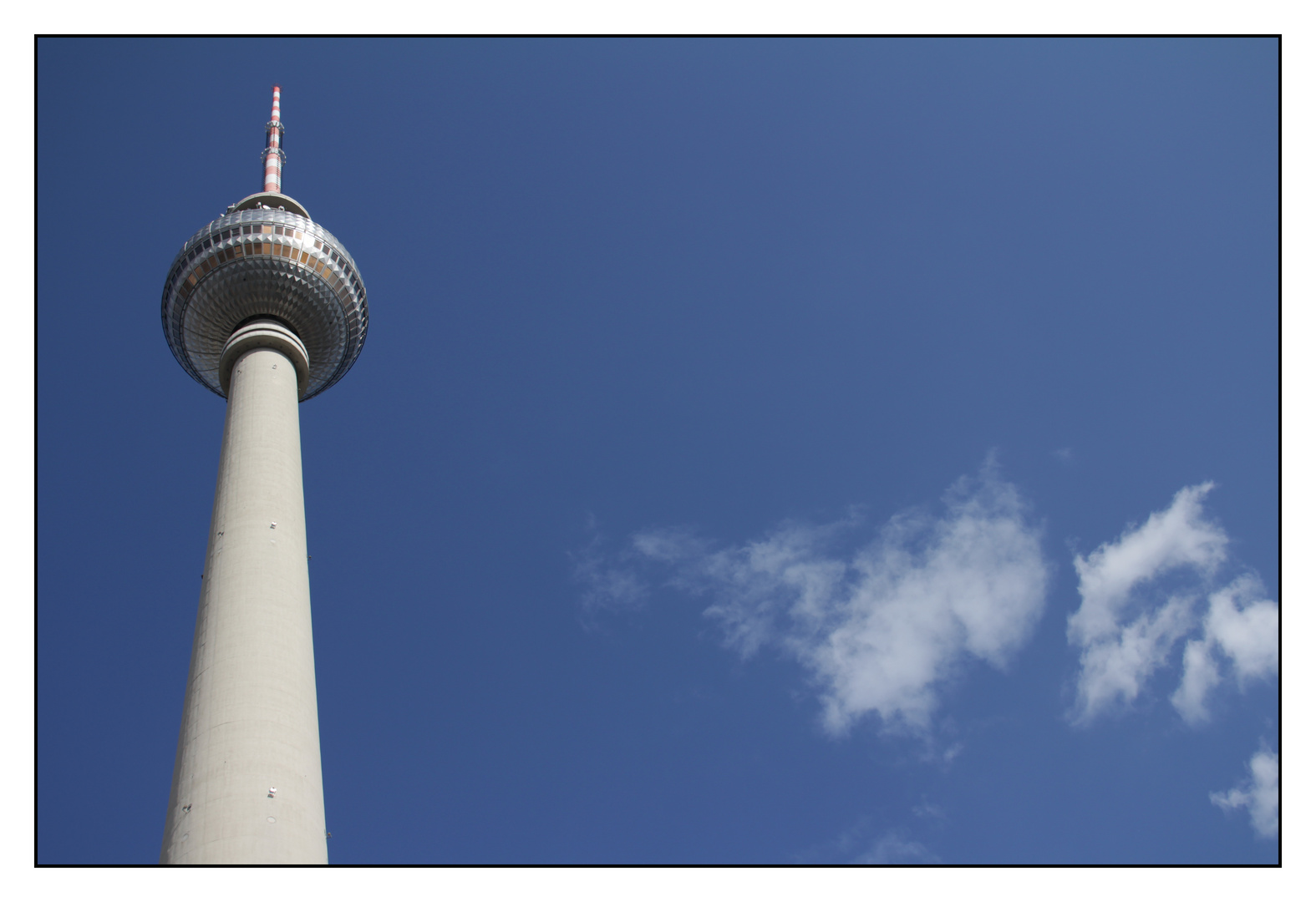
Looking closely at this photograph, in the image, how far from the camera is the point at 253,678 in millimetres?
38000

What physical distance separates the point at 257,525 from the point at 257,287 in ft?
70.2

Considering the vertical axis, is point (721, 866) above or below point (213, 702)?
below

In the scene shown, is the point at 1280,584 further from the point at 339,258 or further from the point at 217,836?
the point at 339,258

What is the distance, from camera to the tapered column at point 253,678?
33.4 m

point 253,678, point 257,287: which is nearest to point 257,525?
point 253,678

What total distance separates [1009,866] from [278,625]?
29098 mm

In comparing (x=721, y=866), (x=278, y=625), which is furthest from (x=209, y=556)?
(x=721, y=866)

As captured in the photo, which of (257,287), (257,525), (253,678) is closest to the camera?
(253,678)

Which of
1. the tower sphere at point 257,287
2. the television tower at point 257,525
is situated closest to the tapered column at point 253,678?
the television tower at point 257,525

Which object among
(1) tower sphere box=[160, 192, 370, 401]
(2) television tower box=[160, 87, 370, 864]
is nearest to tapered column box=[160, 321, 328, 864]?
(2) television tower box=[160, 87, 370, 864]

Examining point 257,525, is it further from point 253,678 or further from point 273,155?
point 273,155

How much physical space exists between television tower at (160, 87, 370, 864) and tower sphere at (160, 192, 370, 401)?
9 centimetres

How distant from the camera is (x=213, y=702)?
37.0 m

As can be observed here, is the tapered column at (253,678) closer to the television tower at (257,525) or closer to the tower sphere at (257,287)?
the television tower at (257,525)
